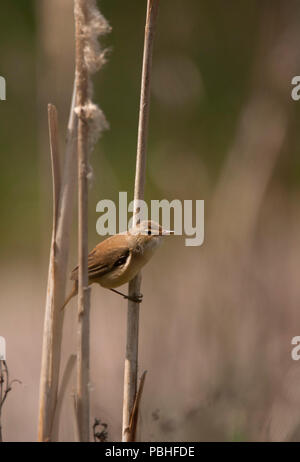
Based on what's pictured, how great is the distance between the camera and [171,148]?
1934mm

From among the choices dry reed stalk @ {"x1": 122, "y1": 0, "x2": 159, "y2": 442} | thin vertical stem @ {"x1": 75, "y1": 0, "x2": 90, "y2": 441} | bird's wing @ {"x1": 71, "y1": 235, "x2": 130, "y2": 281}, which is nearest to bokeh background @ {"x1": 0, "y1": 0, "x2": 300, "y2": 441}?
bird's wing @ {"x1": 71, "y1": 235, "x2": 130, "y2": 281}

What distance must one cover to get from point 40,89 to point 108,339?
687 mm

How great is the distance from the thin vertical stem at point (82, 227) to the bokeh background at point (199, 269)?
351 mm

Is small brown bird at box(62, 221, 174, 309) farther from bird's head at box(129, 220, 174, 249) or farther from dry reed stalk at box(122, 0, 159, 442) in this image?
dry reed stalk at box(122, 0, 159, 442)

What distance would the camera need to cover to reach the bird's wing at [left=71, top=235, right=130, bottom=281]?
3.95ft

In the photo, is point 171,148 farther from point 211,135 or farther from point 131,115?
point 131,115

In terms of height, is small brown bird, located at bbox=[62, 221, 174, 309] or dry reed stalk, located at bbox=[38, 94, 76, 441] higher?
small brown bird, located at bbox=[62, 221, 174, 309]

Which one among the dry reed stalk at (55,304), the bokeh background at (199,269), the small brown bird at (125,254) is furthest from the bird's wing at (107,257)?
the dry reed stalk at (55,304)

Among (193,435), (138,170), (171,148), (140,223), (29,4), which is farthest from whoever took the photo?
(29,4)

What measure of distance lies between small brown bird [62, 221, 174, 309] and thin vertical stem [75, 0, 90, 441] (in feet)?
0.95

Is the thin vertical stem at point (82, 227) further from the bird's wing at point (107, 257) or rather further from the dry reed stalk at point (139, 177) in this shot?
the bird's wing at point (107, 257)

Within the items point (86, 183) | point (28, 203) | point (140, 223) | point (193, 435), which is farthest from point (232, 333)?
point (28, 203)

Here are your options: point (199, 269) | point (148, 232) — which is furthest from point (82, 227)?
point (199, 269)
